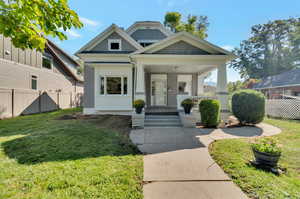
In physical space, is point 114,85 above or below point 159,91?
above

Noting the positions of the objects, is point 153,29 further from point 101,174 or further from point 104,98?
point 101,174

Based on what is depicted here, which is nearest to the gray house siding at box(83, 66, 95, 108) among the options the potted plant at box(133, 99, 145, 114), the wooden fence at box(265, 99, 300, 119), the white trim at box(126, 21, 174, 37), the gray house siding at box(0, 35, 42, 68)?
the potted plant at box(133, 99, 145, 114)

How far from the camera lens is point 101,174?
2.86 metres

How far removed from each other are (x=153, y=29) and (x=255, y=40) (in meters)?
35.6

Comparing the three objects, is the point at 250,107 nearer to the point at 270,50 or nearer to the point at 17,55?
the point at 17,55

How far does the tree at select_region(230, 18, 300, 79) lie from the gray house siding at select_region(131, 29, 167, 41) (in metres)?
27.0

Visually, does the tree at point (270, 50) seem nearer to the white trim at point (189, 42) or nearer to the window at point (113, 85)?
the white trim at point (189, 42)

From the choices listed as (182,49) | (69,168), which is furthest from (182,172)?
(182,49)

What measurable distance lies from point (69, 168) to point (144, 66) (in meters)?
7.11

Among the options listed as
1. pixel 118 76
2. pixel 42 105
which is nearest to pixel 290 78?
pixel 118 76

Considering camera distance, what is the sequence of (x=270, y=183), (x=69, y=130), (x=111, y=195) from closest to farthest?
(x=111, y=195)
(x=270, y=183)
(x=69, y=130)

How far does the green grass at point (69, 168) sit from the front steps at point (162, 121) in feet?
8.82

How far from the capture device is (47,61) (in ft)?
46.5

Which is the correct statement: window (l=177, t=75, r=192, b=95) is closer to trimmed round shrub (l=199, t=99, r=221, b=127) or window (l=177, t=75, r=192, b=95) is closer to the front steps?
the front steps
